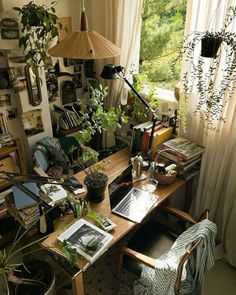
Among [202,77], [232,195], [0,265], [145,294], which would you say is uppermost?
[202,77]

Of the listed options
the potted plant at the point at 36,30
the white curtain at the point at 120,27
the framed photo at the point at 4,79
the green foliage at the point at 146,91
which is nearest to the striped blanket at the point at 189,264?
the green foliage at the point at 146,91

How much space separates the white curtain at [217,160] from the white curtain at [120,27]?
0.60 metres

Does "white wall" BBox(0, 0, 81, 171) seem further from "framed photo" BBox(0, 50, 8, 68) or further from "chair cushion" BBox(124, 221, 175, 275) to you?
"chair cushion" BBox(124, 221, 175, 275)

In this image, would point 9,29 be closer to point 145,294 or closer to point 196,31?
point 196,31

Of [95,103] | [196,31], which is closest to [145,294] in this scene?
[95,103]

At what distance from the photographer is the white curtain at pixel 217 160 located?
1.90 metres

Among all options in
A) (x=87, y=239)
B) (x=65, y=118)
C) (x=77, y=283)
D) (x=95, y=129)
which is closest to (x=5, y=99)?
(x=65, y=118)

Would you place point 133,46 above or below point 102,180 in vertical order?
above

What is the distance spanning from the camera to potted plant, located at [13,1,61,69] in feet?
6.83

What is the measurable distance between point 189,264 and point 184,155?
877mm

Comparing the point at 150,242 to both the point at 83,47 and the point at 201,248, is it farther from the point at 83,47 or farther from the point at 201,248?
the point at 83,47

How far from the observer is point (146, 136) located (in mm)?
2293

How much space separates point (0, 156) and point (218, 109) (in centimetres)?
184

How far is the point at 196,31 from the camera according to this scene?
1962 mm
